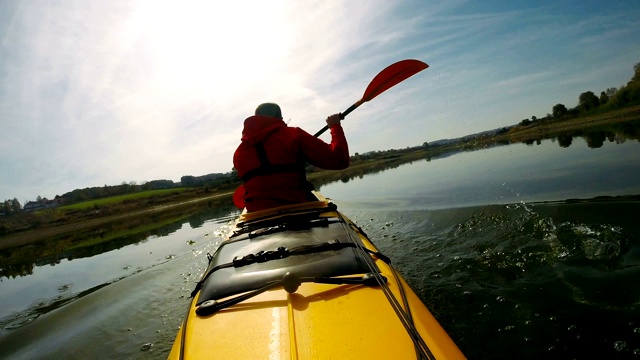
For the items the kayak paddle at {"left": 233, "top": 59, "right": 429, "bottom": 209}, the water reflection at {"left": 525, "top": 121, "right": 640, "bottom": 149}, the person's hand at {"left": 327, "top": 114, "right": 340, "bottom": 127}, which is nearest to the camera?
the person's hand at {"left": 327, "top": 114, "right": 340, "bottom": 127}

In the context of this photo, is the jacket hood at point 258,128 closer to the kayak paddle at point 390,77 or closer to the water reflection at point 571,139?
the kayak paddle at point 390,77

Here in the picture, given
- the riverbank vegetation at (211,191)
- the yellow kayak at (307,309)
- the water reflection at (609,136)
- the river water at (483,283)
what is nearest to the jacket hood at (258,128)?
the yellow kayak at (307,309)

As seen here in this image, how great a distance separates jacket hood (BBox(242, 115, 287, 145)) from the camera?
4.22m

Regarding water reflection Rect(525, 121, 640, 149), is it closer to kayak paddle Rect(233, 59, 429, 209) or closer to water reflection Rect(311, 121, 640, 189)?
water reflection Rect(311, 121, 640, 189)

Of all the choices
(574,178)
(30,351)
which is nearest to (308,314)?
(30,351)

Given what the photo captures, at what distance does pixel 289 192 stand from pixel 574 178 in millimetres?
10848

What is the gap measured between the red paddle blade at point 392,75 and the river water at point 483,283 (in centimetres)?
376

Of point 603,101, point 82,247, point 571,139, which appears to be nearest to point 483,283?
point 82,247

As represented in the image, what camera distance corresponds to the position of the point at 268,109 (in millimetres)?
4887

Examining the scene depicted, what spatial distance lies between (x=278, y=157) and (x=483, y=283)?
3.65 metres

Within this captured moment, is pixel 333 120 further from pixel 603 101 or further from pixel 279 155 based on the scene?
pixel 603 101

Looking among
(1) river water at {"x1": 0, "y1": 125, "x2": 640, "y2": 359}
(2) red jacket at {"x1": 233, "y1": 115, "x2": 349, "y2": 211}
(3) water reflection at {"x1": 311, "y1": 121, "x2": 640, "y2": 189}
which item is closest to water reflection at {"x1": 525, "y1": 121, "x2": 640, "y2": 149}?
(3) water reflection at {"x1": 311, "y1": 121, "x2": 640, "y2": 189}

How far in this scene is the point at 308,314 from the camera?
1999mm

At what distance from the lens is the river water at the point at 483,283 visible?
3.40 meters
